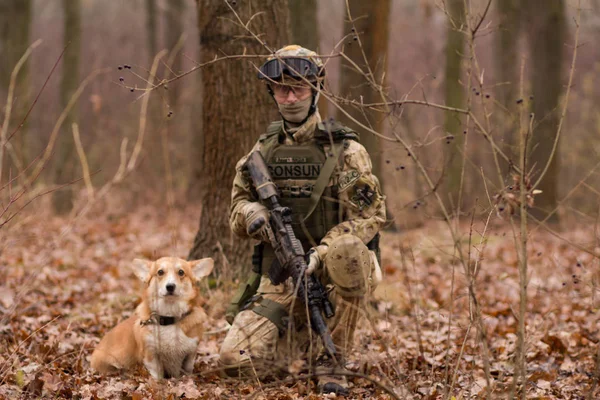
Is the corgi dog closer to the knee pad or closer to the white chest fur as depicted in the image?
the white chest fur

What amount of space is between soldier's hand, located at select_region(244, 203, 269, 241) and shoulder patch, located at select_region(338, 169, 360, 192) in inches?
19.3

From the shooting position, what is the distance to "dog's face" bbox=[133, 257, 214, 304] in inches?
163

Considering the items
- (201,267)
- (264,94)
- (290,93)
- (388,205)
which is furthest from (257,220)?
(388,205)

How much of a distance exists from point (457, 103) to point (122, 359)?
9275mm

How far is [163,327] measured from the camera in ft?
13.9

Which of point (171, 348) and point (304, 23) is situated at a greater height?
point (304, 23)

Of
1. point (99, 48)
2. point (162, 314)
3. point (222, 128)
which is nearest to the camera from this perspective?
point (162, 314)

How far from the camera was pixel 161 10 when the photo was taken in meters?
A: 17.6

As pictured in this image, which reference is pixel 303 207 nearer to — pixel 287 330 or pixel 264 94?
pixel 287 330

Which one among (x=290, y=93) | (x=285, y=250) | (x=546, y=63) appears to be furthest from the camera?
(x=546, y=63)

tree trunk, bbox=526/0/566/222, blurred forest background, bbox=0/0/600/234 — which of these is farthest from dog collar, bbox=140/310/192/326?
tree trunk, bbox=526/0/566/222

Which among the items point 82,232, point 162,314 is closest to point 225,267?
point 162,314

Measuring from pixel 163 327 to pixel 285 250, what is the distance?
98cm

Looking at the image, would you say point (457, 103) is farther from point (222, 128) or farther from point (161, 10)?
point (161, 10)
